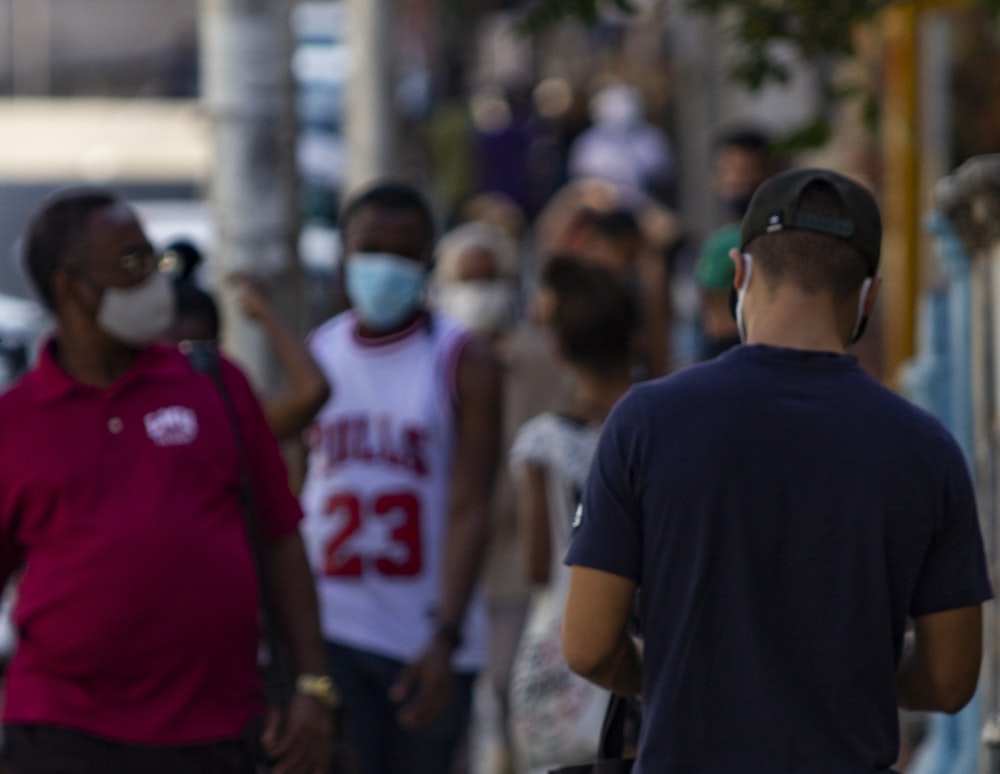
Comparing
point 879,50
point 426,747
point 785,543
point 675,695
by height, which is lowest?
point 426,747

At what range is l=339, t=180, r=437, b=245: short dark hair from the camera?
554cm

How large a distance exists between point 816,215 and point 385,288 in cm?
241

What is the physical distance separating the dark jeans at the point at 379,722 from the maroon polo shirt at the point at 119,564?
3.76ft

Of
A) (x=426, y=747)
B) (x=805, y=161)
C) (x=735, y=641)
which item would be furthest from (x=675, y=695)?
(x=805, y=161)

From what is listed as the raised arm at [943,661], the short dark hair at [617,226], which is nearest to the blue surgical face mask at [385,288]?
the raised arm at [943,661]

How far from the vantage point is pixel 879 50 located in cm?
1158

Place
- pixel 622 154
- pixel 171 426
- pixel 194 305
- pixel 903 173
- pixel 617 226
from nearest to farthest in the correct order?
1. pixel 171 426
2. pixel 194 305
3. pixel 903 173
4. pixel 617 226
5. pixel 622 154

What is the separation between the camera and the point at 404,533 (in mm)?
5262

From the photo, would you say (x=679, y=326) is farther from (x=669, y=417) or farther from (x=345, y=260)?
(x=669, y=417)

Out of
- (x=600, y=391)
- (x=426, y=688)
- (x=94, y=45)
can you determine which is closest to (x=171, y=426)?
(x=426, y=688)

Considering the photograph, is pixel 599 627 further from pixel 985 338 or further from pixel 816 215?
pixel 985 338

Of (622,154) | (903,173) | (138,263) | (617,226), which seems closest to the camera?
(138,263)

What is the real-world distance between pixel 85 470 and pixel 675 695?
1.40 m

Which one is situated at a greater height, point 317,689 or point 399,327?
point 399,327
